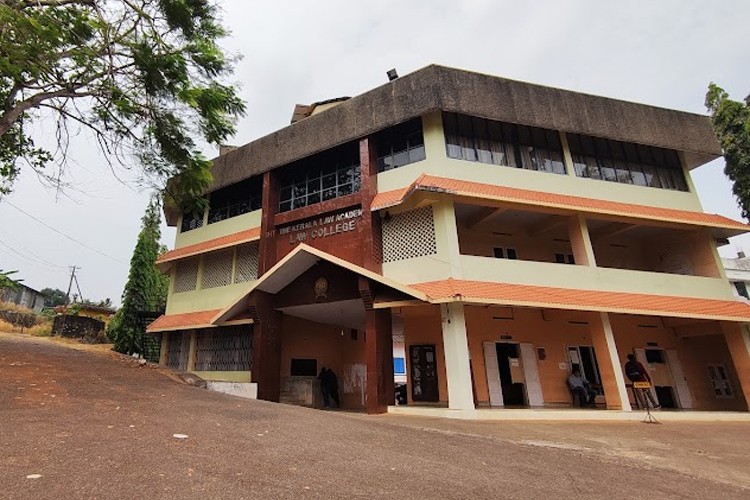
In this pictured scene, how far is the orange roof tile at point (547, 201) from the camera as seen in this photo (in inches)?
470

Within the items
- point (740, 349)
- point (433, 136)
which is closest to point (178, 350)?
point (433, 136)

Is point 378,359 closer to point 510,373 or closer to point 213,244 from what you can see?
point 510,373

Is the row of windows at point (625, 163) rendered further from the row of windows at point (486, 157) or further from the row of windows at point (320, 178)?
the row of windows at point (320, 178)

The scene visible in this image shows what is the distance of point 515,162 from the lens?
1388 centimetres

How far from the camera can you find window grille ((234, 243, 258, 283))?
16.4m

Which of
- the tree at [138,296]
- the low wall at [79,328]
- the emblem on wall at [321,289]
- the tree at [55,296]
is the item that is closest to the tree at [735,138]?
the emblem on wall at [321,289]

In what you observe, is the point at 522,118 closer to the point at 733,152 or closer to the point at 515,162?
the point at 515,162

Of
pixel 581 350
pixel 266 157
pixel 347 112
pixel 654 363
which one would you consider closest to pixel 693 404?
pixel 654 363

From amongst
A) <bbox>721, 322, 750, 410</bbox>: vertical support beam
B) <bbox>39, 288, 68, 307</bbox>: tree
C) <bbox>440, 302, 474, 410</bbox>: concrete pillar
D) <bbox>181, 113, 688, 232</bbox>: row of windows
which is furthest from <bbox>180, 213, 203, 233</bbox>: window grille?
<bbox>39, 288, 68, 307</bbox>: tree

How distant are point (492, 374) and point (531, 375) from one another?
1.38 metres

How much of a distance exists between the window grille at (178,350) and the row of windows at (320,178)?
7358 mm

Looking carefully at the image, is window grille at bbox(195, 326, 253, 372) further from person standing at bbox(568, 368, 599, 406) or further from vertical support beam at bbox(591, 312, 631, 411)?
vertical support beam at bbox(591, 312, 631, 411)

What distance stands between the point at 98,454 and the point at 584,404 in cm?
1330

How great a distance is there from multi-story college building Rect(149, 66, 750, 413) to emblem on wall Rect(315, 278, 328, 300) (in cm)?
9
